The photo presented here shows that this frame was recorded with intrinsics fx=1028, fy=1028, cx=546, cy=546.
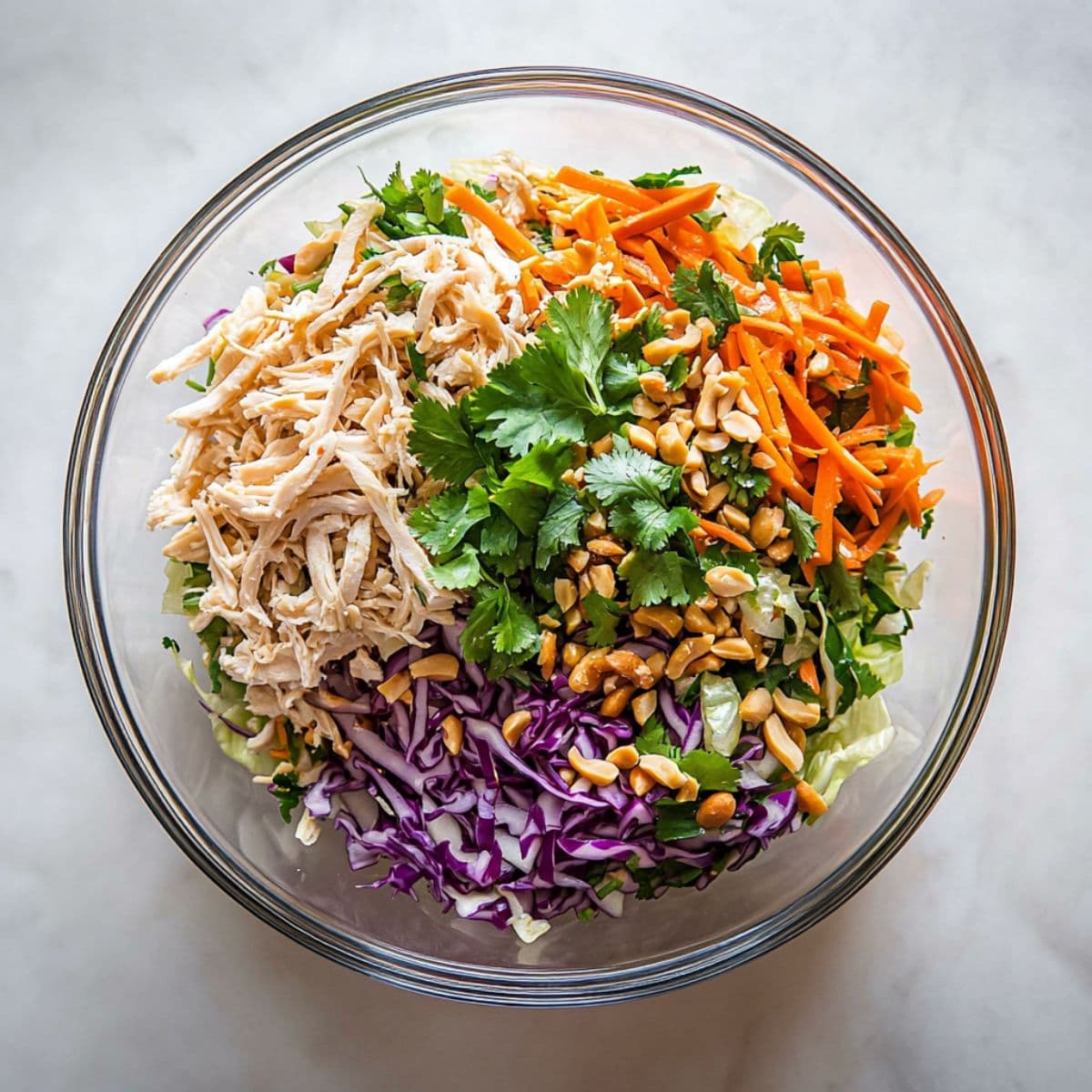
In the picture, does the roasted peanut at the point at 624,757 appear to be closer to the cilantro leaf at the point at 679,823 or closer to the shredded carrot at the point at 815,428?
the cilantro leaf at the point at 679,823

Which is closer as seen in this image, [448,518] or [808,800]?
[448,518]

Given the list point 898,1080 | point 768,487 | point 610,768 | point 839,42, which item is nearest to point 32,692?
point 610,768

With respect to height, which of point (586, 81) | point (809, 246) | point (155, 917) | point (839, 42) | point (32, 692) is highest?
point (839, 42)

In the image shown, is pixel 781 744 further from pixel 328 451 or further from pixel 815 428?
pixel 328 451

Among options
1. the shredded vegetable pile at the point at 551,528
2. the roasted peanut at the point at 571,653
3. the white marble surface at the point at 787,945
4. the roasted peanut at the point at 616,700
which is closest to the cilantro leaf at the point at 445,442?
the shredded vegetable pile at the point at 551,528

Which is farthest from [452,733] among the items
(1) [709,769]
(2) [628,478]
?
(2) [628,478]

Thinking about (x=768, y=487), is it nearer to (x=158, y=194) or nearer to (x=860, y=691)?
(x=860, y=691)
